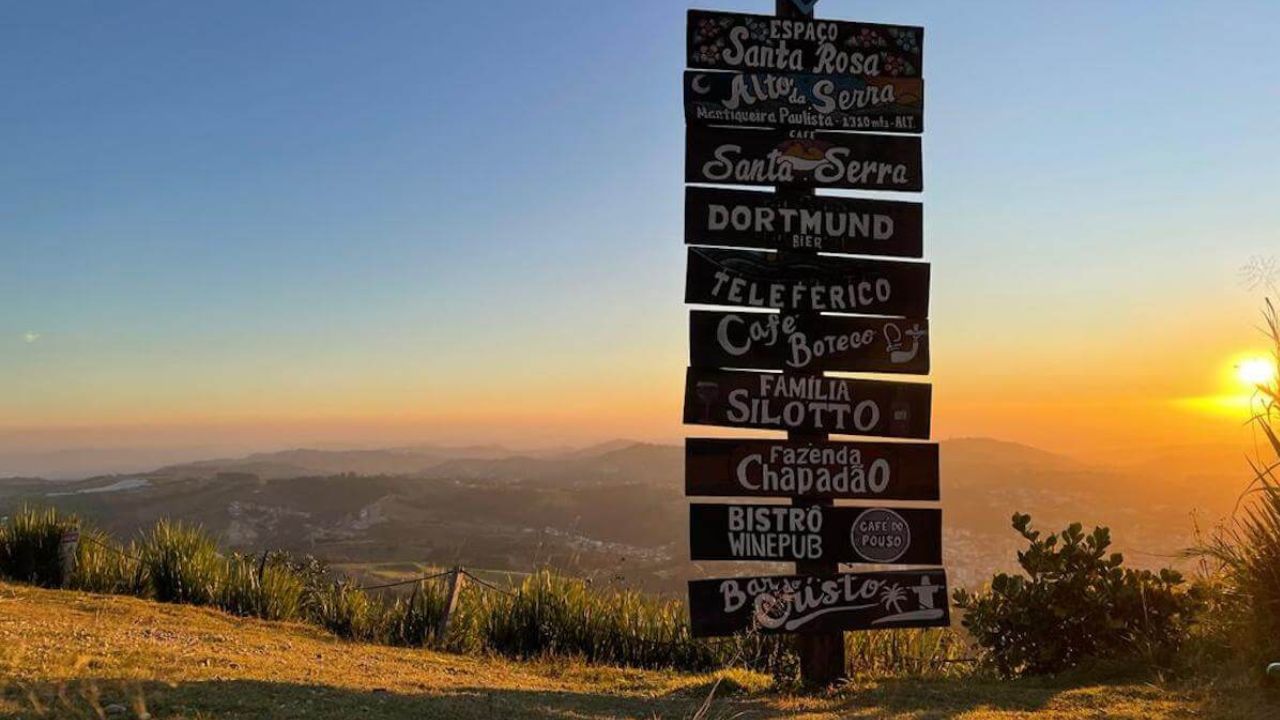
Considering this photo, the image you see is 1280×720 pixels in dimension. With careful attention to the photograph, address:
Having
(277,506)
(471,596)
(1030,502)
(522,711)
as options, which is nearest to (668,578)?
(471,596)

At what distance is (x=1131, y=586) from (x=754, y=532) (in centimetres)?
296

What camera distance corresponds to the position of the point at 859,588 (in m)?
7.05

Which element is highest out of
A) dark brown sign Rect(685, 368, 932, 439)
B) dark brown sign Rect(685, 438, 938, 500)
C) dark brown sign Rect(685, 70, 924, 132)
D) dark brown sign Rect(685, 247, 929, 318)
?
dark brown sign Rect(685, 70, 924, 132)

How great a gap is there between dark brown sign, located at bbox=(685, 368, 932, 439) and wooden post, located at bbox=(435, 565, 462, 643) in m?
4.25

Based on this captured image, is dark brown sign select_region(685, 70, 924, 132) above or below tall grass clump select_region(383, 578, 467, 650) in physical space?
above

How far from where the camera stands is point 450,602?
9.46m

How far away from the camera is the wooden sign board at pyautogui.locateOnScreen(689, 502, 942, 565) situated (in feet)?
22.7

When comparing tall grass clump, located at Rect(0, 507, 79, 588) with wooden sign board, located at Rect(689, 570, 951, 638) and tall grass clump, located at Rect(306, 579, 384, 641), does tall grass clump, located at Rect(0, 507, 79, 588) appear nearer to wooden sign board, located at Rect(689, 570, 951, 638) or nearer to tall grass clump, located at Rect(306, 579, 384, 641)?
tall grass clump, located at Rect(306, 579, 384, 641)

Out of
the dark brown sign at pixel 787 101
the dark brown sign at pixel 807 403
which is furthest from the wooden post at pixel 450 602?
the dark brown sign at pixel 787 101

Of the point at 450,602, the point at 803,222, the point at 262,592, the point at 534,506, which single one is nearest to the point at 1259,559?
the point at 803,222

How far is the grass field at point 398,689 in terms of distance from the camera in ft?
14.6

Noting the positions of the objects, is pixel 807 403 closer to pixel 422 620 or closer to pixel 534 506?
pixel 422 620

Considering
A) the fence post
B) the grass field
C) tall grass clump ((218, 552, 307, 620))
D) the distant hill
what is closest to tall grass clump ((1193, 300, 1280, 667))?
the grass field

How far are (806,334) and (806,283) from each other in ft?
1.47
